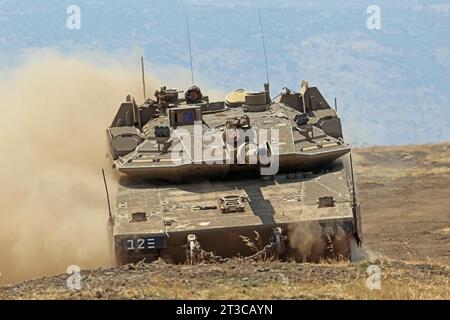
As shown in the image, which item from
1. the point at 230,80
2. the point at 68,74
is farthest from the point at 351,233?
the point at 230,80

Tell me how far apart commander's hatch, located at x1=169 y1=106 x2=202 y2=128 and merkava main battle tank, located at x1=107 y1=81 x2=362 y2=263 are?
0.7 inches

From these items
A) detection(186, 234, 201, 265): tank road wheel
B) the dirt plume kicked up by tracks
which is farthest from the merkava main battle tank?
the dirt plume kicked up by tracks

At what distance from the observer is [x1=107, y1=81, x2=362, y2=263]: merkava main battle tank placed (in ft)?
53.9

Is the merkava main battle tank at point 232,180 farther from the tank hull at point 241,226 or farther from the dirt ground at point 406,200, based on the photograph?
the dirt ground at point 406,200

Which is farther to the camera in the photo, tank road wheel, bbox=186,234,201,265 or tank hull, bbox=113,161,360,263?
tank hull, bbox=113,161,360,263

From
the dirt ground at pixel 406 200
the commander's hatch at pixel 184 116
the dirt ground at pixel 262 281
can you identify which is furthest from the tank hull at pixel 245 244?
the commander's hatch at pixel 184 116

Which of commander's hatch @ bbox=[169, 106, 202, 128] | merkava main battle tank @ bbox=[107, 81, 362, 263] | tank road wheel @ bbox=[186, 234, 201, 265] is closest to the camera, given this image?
tank road wheel @ bbox=[186, 234, 201, 265]

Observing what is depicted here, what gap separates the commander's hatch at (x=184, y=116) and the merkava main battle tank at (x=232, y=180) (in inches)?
0.7

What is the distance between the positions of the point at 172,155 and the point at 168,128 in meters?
1.25

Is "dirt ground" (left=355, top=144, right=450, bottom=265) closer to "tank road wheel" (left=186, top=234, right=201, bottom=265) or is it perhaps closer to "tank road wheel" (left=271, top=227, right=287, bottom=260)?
"tank road wheel" (left=271, top=227, right=287, bottom=260)

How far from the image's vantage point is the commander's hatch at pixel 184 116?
21.2 metres
